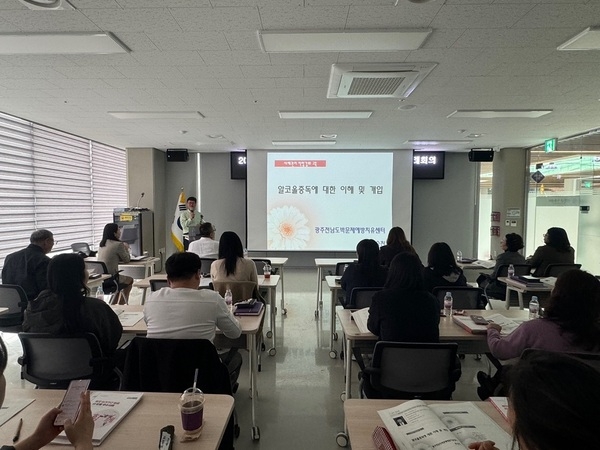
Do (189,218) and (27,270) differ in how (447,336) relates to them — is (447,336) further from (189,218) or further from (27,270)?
(189,218)

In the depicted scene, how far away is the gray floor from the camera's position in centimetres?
244

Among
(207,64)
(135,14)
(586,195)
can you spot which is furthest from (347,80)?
(586,195)

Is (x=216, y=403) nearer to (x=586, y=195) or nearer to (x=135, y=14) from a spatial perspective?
(x=135, y=14)

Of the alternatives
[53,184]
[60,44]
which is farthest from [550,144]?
[53,184]

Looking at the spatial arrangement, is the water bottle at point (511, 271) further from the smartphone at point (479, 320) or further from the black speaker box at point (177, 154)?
the black speaker box at point (177, 154)

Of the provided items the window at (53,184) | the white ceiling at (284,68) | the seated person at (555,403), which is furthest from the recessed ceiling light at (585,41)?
the window at (53,184)

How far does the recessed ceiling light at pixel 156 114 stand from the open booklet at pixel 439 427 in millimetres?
4742

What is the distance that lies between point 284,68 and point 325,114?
5.55 ft

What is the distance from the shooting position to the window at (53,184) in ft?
16.4

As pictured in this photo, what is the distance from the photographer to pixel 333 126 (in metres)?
5.67

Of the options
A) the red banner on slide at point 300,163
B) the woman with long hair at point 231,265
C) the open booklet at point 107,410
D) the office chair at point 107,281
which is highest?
the red banner on slide at point 300,163

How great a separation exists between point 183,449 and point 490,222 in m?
8.73

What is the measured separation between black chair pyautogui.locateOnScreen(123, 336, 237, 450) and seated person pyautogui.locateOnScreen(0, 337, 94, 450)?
1.92 ft

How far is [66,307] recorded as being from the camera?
1.96m
